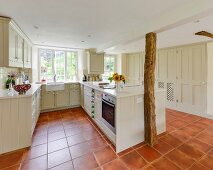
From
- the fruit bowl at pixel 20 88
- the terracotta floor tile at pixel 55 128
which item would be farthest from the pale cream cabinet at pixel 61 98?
the fruit bowl at pixel 20 88

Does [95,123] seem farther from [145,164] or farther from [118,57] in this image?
[118,57]

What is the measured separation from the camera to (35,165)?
72.1 inches

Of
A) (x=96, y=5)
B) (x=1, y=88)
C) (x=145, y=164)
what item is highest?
(x=96, y=5)

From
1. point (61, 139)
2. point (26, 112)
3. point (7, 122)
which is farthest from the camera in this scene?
point (61, 139)

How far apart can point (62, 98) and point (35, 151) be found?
2408mm

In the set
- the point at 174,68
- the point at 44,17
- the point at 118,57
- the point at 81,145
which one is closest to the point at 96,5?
the point at 44,17

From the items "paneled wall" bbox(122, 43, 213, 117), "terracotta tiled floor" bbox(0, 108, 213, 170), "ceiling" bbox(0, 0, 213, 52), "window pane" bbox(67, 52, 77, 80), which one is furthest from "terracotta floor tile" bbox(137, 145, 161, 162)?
"window pane" bbox(67, 52, 77, 80)

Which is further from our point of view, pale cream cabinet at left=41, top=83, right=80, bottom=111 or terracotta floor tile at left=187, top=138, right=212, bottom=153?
pale cream cabinet at left=41, top=83, right=80, bottom=111

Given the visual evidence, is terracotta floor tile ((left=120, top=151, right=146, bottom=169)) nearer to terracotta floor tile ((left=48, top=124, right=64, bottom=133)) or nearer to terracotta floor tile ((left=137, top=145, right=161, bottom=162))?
terracotta floor tile ((left=137, top=145, right=161, bottom=162))

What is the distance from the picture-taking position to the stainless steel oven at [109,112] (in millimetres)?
2287

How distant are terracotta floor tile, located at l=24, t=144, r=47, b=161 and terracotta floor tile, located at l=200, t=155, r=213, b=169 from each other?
2443 mm

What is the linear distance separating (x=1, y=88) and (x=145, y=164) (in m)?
3.19

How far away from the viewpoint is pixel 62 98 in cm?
445

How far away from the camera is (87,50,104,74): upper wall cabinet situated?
15.8ft
